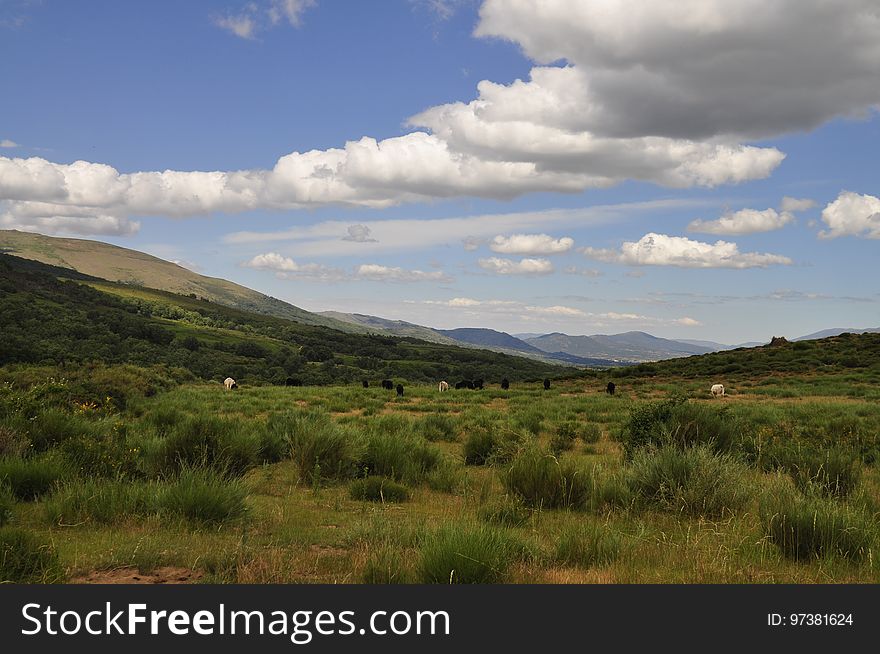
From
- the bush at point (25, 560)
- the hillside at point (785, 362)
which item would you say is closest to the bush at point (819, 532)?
the bush at point (25, 560)

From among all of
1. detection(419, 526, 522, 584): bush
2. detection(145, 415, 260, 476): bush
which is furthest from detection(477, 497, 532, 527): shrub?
detection(145, 415, 260, 476): bush

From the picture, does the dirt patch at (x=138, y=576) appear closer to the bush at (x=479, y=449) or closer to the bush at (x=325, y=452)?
the bush at (x=325, y=452)

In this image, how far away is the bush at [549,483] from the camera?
8.41m

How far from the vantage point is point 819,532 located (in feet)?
19.2

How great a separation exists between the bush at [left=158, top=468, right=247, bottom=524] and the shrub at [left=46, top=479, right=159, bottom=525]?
20cm

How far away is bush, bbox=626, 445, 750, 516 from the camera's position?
7668 mm

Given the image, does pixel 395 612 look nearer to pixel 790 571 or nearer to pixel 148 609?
pixel 148 609

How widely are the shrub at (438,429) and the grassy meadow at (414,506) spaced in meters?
2.19

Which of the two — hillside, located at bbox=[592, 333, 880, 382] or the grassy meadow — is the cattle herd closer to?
hillside, located at bbox=[592, 333, 880, 382]

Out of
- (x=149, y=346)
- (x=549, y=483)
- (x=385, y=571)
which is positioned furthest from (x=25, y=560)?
(x=149, y=346)

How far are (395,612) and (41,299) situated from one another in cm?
12707

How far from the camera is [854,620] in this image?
412 cm

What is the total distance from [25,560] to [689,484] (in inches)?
316

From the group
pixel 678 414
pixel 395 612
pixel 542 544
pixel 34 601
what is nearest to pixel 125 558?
pixel 34 601
